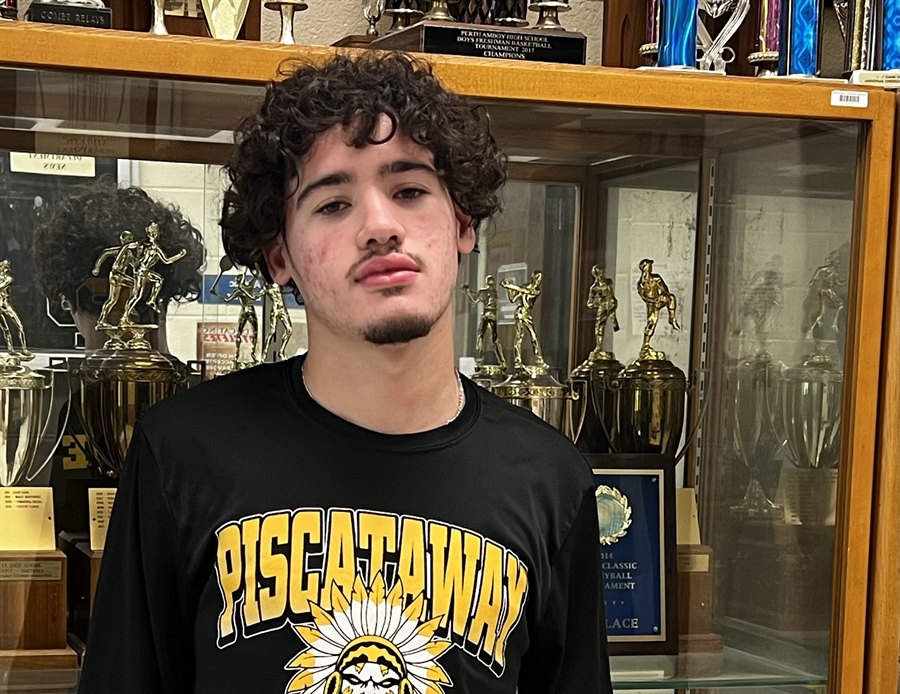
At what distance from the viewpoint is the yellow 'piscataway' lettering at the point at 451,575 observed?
122 centimetres

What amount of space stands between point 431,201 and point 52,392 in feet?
1.58

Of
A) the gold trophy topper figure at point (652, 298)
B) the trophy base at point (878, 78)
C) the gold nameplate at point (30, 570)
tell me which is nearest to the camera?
the gold nameplate at point (30, 570)

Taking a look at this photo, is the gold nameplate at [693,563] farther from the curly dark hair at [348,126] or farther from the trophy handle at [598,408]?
the curly dark hair at [348,126]

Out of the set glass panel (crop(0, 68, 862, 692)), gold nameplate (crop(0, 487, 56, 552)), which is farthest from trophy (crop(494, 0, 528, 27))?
gold nameplate (crop(0, 487, 56, 552))

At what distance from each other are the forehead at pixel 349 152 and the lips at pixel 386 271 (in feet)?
0.31

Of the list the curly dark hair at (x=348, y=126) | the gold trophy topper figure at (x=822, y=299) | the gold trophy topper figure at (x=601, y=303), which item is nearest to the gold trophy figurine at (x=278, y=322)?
the curly dark hair at (x=348, y=126)

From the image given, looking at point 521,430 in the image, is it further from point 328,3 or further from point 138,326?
point 328,3

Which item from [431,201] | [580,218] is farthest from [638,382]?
[431,201]

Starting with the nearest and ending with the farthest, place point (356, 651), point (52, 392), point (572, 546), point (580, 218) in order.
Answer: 1. point (356, 651)
2. point (572, 546)
3. point (52, 392)
4. point (580, 218)

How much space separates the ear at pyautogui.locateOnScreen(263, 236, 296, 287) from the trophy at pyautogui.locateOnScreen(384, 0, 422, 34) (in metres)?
0.36

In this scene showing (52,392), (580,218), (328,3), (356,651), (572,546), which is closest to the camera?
(356,651)

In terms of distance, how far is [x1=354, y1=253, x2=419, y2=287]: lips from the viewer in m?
1.21

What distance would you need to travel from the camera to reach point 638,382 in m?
1.62

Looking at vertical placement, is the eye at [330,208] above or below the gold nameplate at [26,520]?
above
